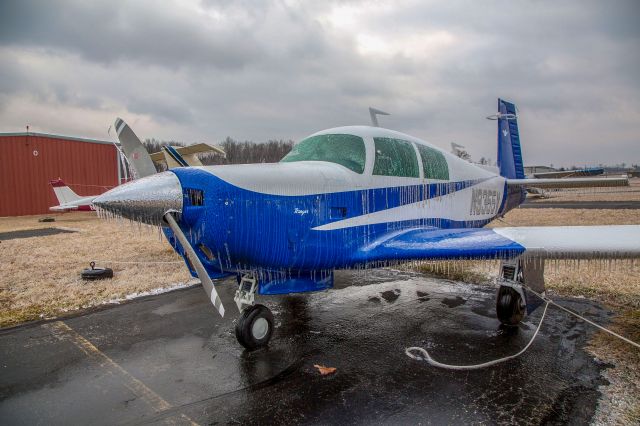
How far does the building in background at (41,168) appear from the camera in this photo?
23953mm

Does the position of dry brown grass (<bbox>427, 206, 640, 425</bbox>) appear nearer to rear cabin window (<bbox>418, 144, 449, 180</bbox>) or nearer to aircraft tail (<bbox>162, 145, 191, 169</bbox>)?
rear cabin window (<bbox>418, 144, 449, 180</bbox>)

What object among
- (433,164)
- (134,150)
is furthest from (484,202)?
(134,150)

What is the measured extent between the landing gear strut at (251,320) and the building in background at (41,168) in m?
22.2

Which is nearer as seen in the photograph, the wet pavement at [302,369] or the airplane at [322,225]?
the wet pavement at [302,369]

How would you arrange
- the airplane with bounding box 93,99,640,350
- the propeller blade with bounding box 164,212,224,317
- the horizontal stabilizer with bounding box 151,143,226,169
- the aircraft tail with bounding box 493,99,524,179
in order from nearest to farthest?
the propeller blade with bounding box 164,212,224,317, the airplane with bounding box 93,99,640,350, the horizontal stabilizer with bounding box 151,143,226,169, the aircraft tail with bounding box 493,99,524,179

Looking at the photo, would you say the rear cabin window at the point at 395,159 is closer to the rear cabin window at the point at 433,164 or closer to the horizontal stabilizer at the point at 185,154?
the rear cabin window at the point at 433,164

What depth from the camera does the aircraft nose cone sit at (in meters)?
3.24

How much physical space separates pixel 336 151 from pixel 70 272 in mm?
6950

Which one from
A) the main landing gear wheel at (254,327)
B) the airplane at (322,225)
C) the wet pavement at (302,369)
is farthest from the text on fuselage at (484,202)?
the main landing gear wheel at (254,327)

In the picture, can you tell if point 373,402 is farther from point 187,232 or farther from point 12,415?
point 12,415

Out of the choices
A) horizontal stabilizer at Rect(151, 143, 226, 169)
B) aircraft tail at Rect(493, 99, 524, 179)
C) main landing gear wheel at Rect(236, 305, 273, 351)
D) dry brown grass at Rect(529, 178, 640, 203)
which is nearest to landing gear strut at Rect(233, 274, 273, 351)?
main landing gear wheel at Rect(236, 305, 273, 351)

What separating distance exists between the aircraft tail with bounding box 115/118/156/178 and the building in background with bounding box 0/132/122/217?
21.1m

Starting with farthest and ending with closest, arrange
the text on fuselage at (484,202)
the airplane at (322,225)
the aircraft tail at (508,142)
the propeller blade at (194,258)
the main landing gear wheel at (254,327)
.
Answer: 1. the aircraft tail at (508,142)
2. the text on fuselage at (484,202)
3. the main landing gear wheel at (254,327)
4. the airplane at (322,225)
5. the propeller blade at (194,258)

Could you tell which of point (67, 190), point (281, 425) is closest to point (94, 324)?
point (281, 425)
